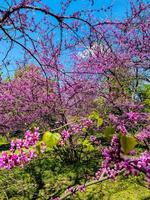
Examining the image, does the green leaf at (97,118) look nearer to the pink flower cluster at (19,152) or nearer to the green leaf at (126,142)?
the pink flower cluster at (19,152)

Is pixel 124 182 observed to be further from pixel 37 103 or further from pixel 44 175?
pixel 37 103

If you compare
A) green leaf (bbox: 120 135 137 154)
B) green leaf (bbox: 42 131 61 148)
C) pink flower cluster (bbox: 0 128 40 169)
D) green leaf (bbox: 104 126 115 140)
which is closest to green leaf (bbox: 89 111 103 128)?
pink flower cluster (bbox: 0 128 40 169)

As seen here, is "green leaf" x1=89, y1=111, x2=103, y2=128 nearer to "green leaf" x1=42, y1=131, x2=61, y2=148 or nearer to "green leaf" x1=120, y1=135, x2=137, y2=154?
"green leaf" x1=42, y1=131, x2=61, y2=148

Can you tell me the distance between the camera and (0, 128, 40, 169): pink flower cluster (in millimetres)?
2723

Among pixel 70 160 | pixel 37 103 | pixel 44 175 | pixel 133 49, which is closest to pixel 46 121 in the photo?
pixel 37 103

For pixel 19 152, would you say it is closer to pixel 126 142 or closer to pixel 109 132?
pixel 109 132

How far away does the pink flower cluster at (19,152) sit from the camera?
107 inches

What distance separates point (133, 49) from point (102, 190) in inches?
200

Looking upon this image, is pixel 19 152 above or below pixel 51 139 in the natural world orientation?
below

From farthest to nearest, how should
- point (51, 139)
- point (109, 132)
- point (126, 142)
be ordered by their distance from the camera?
point (51, 139), point (109, 132), point (126, 142)

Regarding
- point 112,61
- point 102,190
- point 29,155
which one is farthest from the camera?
point 112,61

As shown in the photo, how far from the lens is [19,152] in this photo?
296cm

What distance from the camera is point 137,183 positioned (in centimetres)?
1047

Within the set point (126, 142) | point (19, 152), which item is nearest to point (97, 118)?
point (19, 152)
